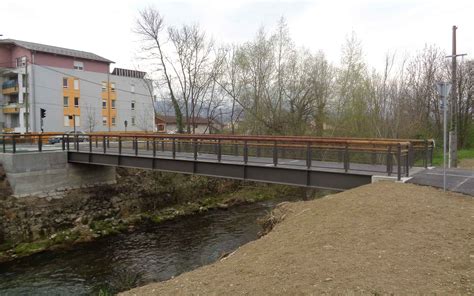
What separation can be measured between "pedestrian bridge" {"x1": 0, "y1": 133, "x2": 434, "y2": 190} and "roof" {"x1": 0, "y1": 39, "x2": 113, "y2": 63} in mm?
31811

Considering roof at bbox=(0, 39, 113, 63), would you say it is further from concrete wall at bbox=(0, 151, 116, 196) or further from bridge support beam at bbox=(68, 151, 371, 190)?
bridge support beam at bbox=(68, 151, 371, 190)

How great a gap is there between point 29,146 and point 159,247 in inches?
477

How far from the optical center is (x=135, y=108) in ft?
190

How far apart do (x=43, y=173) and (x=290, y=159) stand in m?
14.3

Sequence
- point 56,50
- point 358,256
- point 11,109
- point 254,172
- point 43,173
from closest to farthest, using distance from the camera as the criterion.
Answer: point 358,256 → point 254,172 → point 43,173 → point 11,109 → point 56,50

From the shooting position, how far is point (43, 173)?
20.7m

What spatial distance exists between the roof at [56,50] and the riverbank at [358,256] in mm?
48156

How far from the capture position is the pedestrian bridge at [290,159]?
1198 cm

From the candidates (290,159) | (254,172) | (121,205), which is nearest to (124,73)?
(121,205)

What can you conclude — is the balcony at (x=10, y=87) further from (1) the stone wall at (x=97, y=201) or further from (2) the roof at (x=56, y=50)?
(1) the stone wall at (x=97, y=201)

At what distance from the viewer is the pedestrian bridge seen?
1198 centimetres

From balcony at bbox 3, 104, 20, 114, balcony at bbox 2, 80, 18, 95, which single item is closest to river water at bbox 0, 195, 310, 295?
balcony at bbox 3, 104, 20, 114

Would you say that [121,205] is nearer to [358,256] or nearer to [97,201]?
[97,201]

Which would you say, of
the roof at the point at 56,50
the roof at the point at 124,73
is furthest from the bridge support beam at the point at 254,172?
the roof at the point at 124,73
